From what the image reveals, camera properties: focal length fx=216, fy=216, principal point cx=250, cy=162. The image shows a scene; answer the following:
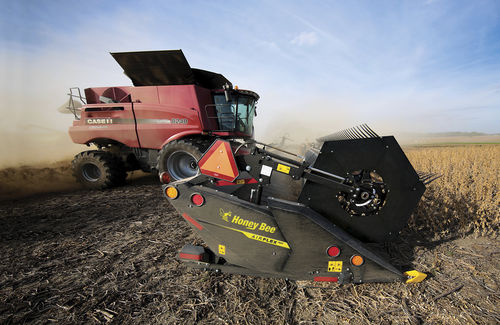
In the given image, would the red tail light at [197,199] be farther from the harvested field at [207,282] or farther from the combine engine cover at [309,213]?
the harvested field at [207,282]

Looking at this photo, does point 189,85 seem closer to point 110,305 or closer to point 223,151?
point 223,151

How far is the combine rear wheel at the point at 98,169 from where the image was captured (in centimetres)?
576

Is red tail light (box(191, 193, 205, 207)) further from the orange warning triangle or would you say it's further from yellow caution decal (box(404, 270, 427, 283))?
yellow caution decal (box(404, 270, 427, 283))

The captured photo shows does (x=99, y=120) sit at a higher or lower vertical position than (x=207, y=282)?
higher

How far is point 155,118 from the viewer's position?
221 inches

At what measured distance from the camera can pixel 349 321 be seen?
5.56 ft

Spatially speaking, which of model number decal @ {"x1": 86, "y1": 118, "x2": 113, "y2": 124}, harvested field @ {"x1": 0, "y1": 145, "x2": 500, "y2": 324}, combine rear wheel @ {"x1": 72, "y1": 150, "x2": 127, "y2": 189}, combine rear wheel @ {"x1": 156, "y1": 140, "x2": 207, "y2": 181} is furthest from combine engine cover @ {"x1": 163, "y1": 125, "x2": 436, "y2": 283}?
model number decal @ {"x1": 86, "y1": 118, "x2": 113, "y2": 124}

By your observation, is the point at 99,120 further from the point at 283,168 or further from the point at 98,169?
the point at 283,168

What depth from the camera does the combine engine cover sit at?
78.5 inches

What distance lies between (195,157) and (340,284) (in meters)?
3.97

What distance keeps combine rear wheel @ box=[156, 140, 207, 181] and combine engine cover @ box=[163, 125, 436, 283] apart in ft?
9.79

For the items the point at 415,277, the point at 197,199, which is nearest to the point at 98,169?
the point at 197,199

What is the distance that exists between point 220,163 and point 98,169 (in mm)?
5439

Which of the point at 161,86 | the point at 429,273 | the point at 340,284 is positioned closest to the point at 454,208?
the point at 429,273
